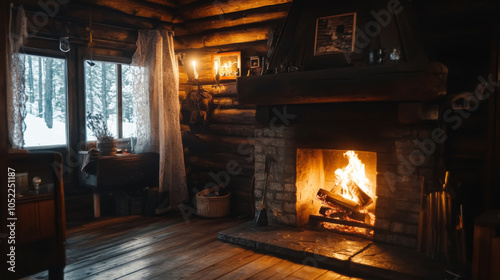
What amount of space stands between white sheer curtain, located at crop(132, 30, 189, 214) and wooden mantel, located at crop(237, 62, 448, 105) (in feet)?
5.57

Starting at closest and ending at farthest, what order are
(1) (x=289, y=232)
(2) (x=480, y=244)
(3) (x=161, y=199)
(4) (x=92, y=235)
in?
(2) (x=480, y=244) < (1) (x=289, y=232) < (4) (x=92, y=235) < (3) (x=161, y=199)

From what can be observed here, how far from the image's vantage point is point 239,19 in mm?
5562

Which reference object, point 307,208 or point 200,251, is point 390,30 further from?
point 200,251

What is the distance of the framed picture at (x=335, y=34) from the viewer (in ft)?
13.3

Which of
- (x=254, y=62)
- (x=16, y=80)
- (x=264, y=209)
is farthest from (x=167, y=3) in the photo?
(x=264, y=209)

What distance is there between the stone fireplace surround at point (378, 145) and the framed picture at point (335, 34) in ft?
1.91

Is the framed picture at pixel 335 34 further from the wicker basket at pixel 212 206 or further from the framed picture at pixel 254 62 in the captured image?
the wicker basket at pixel 212 206

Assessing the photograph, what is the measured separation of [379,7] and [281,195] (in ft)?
7.58

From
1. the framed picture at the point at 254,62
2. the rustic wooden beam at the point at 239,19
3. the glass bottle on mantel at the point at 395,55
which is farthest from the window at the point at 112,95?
the glass bottle on mantel at the point at 395,55

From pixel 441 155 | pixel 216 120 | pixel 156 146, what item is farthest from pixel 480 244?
Answer: pixel 156 146

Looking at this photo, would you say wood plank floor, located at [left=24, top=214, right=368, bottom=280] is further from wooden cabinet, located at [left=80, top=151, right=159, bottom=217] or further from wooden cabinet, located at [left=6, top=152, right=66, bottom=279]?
wooden cabinet, located at [left=80, top=151, right=159, bottom=217]

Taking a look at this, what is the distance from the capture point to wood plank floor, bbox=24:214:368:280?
352cm

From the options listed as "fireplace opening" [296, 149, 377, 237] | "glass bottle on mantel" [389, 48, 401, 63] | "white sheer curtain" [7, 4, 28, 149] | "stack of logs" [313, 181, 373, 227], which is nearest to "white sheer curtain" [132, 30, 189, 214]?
"white sheer curtain" [7, 4, 28, 149]

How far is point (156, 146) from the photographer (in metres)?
5.92
